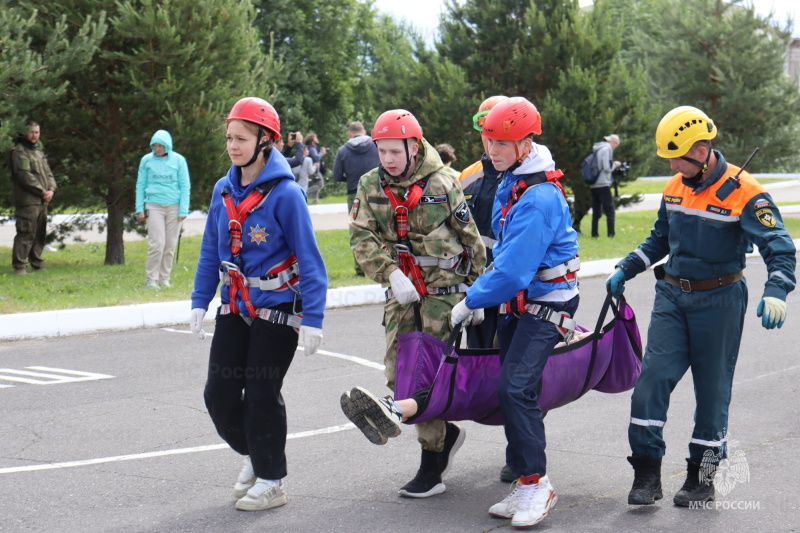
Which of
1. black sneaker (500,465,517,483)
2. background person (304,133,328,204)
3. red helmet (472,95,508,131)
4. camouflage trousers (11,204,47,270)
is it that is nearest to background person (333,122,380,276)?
camouflage trousers (11,204,47,270)

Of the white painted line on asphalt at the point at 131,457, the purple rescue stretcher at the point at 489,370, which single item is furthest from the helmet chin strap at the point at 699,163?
the white painted line on asphalt at the point at 131,457

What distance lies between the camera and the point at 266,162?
16.1 feet

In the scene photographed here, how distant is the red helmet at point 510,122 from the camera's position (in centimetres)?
464

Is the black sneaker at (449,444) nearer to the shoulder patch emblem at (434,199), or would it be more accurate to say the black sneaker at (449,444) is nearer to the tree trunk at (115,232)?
the shoulder patch emblem at (434,199)

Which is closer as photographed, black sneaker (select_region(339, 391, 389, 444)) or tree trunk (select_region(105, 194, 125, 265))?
black sneaker (select_region(339, 391, 389, 444))

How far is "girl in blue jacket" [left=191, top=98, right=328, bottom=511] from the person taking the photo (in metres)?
4.79

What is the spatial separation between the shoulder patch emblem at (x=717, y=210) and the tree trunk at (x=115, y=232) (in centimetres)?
1184

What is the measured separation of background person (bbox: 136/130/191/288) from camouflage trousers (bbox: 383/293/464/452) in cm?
804

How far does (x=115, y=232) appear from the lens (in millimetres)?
15398

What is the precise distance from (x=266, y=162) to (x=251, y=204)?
0.24m

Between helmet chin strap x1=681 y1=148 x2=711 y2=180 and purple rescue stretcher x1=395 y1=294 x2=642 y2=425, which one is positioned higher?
helmet chin strap x1=681 y1=148 x2=711 y2=180

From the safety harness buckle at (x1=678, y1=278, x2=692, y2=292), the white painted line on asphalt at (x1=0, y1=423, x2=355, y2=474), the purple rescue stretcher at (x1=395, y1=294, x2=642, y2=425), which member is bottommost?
the white painted line on asphalt at (x1=0, y1=423, x2=355, y2=474)

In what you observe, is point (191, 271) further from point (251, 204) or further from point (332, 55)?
point (332, 55)

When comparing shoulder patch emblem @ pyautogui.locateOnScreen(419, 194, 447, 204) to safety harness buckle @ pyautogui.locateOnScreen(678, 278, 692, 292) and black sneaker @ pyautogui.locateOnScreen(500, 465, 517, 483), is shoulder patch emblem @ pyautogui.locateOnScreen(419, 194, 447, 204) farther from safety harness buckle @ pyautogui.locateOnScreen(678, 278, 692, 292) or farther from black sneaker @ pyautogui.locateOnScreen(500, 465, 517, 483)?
black sneaker @ pyautogui.locateOnScreen(500, 465, 517, 483)
